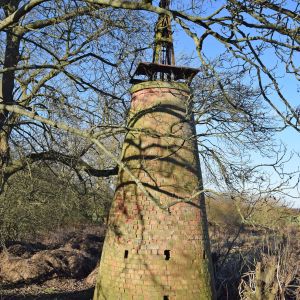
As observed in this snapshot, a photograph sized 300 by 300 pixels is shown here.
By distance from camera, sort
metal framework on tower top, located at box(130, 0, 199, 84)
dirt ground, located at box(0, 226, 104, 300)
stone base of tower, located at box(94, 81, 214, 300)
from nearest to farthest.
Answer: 1. stone base of tower, located at box(94, 81, 214, 300)
2. metal framework on tower top, located at box(130, 0, 199, 84)
3. dirt ground, located at box(0, 226, 104, 300)

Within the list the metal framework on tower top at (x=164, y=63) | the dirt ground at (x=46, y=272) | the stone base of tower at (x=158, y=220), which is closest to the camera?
the stone base of tower at (x=158, y=220)

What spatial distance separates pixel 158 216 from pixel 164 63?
3.26 m

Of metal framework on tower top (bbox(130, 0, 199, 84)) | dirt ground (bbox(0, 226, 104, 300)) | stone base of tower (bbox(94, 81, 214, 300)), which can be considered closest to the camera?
stone base of tower (bbox(94, 81, 214, 300))

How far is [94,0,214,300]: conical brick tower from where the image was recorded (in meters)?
6.59

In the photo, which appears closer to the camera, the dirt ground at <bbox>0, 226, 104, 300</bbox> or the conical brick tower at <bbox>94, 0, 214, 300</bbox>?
the conical brick tower at <bbox>94, 0, 214, 300</bbox>

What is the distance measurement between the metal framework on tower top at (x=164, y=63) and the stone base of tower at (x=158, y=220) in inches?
15.9

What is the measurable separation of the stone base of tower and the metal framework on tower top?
403 millimetres

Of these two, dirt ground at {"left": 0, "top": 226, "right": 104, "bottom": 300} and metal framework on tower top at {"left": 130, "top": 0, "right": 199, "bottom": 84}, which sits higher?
metal framework on tower top at {"left": 130, "top": 0, "right": 199, "bottom": 84}

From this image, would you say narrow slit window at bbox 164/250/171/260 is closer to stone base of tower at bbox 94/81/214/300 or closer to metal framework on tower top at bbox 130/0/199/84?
stone base of tower at bbox 94/81/214/300

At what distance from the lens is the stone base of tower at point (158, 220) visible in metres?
6.58

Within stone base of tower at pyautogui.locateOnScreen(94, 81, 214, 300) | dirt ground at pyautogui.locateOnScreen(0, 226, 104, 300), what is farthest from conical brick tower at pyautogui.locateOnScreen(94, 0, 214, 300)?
dirt ground at pyautogui.locateOnScreen(0, 226, 104, 300)

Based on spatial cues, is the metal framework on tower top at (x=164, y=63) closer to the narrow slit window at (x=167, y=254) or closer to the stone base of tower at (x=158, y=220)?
the stone base of tower at (x=158, y=220)

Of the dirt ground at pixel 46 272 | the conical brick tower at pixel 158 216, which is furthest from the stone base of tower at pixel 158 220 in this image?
the dirt ground at pixel 46 272

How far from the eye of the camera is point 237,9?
16.0 feet
